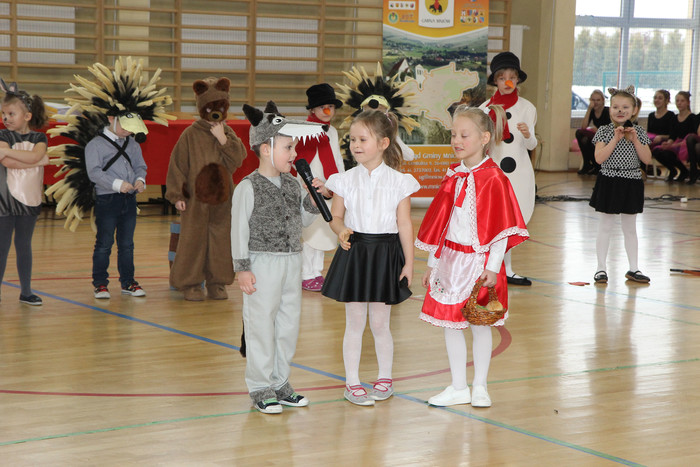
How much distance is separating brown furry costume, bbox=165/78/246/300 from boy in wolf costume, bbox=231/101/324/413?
210cm

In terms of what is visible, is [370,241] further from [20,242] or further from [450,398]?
[20,242]

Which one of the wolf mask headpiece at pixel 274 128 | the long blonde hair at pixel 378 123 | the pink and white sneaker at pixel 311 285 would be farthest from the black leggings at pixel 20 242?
the long blonde hair at pixel 378 123

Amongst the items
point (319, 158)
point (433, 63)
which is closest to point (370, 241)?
point (319, 158)

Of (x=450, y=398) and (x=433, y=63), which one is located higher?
(x=433, y=63)

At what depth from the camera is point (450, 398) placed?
12.6ft

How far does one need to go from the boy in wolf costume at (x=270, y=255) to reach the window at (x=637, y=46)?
1449cm

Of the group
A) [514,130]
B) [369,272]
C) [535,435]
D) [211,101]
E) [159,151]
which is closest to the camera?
[535,435]

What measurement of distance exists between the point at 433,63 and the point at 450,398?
25.9 feet

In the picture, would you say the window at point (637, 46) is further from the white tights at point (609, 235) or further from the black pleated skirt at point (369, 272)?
the black pleated skirt at point (369, 272)

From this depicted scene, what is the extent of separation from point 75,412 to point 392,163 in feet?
5.66

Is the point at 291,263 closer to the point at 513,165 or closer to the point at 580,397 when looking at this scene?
the point at 580,397

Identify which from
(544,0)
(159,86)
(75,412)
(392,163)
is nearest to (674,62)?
(544,0)

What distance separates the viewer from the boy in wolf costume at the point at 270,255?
3.67 m

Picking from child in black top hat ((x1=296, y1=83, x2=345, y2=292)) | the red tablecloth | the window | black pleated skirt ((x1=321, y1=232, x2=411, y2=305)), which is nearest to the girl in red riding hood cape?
black pleated skirt ((x1=321, y1=232, x2=411, y2=305))
